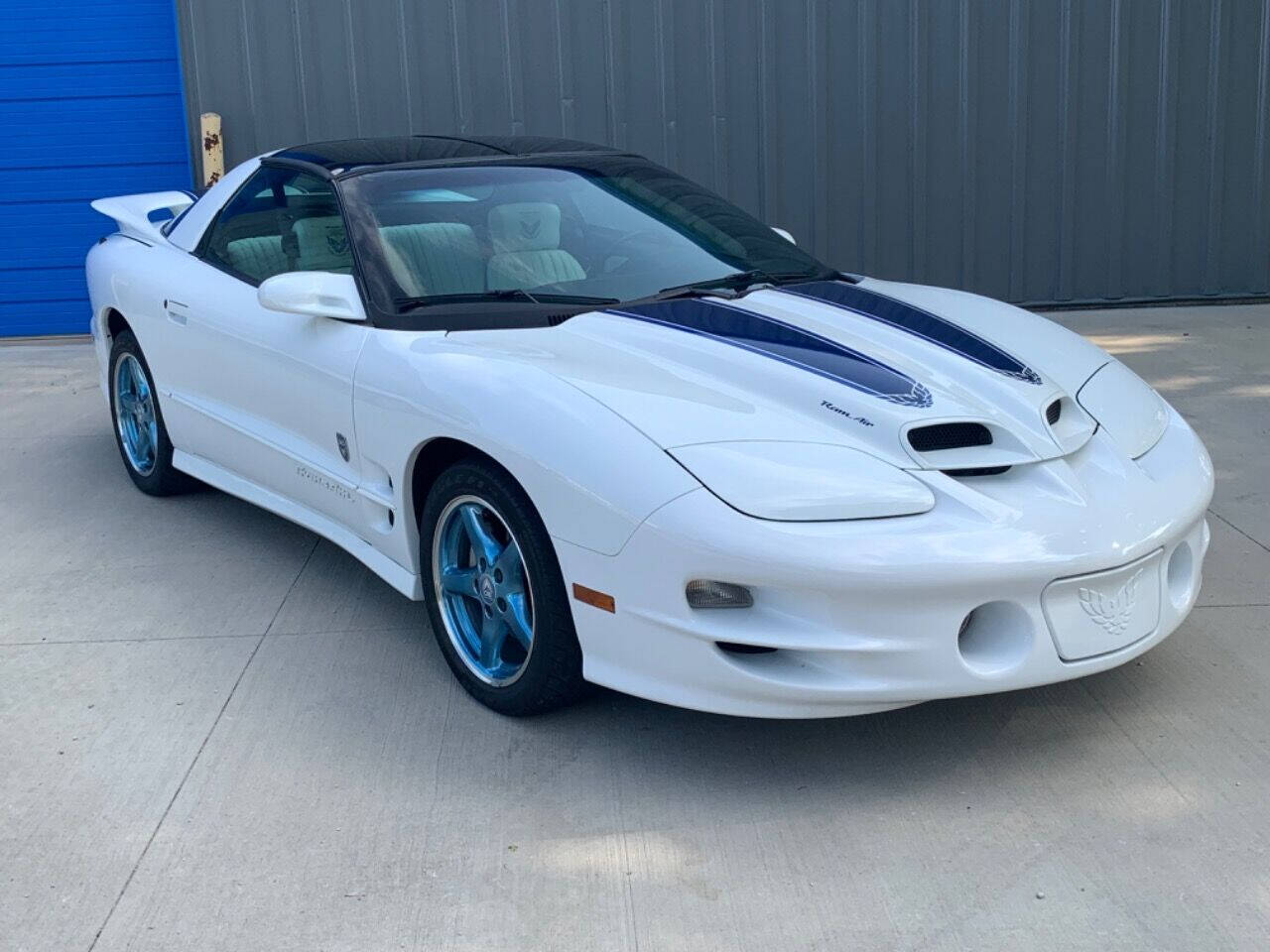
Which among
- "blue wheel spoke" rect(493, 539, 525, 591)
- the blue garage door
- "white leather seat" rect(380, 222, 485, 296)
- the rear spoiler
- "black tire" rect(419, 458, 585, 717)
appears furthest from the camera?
the blue garage door

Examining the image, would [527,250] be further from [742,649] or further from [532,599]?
[742,649]

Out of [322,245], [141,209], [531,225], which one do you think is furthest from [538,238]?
[141,209]

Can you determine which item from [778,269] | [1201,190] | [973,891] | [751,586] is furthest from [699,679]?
[1201,190]

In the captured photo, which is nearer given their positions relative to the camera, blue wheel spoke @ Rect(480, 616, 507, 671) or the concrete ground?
the concrete ground

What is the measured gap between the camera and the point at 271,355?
14.8 feet

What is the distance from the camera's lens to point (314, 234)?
4699mm

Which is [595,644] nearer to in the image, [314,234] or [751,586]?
[751,586]

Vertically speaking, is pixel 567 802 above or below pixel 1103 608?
below

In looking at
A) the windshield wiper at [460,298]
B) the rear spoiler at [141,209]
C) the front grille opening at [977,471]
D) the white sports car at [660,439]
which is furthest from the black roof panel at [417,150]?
the front grille opening at [977,471]

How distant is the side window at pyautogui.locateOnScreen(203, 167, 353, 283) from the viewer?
460 cm

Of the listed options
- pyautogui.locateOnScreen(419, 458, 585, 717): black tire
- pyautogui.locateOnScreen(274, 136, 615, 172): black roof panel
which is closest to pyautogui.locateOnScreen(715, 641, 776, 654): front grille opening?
pyautogui.locateOnScreen(419, 458, 585, 717): black tire

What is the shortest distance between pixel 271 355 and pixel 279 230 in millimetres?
621

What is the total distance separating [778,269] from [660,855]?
2056 millimetres

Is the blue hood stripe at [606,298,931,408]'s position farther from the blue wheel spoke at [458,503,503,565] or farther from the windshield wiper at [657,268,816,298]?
the blue wheel spoke at [458,503,503,565]
